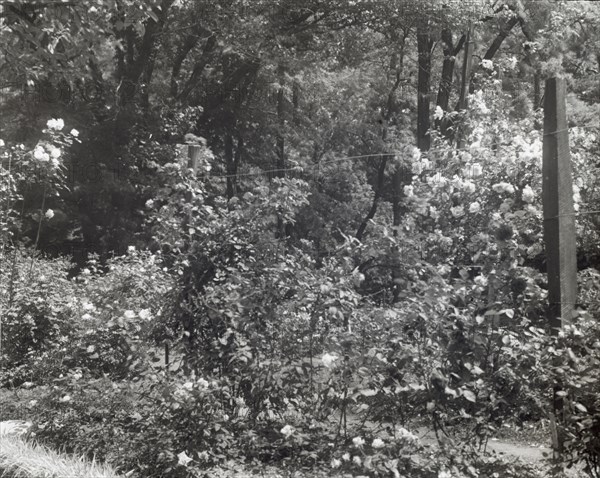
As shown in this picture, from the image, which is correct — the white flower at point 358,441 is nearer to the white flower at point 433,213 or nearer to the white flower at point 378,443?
the white flower at point 378,443

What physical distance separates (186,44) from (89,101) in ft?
Result: 10.7

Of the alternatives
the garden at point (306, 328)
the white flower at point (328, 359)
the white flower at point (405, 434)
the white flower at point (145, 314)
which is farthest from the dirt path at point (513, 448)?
the white flower at point (145, 314)

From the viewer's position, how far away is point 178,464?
4.33 meters

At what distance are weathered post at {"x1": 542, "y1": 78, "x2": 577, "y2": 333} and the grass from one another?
2.78 meters

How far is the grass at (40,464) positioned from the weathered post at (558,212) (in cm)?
278

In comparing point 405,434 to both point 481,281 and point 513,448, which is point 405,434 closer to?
point 481,281

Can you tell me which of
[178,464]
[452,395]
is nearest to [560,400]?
[452,395]

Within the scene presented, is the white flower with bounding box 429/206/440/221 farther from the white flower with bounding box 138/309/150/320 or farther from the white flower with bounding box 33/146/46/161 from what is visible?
the white flower with bounding box 33/146/46/161

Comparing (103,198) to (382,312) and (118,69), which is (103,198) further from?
(382,312)

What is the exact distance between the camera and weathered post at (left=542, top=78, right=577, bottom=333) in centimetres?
437

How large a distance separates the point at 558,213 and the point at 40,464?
3.44 metres

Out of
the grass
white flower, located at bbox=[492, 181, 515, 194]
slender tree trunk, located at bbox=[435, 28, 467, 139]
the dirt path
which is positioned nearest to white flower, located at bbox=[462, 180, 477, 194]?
white flower, located at bbox=[492, 181, 515, 194]

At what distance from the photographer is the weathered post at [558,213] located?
4.37 meters

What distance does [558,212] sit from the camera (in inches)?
176
